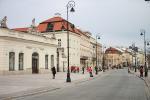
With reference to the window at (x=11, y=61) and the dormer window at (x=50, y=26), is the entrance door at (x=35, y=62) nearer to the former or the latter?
the window at (x=11, y=61)

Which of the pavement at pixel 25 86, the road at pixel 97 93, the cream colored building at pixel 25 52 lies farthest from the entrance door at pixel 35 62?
the road at pixel 97 93

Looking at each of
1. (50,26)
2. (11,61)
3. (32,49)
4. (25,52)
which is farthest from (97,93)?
(50,26)

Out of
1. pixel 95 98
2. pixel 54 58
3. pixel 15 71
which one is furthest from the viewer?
pixel 54 58

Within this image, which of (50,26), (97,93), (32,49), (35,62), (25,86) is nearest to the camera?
(97,93)

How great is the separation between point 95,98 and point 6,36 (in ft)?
104

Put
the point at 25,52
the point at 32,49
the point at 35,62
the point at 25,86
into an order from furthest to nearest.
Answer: the point at 35,62
the point at 32,49
the point at 25,52
the point at 25,86

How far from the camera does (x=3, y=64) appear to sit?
46656mm

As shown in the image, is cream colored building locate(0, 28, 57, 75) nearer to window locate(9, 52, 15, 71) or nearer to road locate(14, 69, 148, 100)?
window locate(9, 52, 15, 71)

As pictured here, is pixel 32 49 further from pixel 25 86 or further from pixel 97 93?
pixel 97 93

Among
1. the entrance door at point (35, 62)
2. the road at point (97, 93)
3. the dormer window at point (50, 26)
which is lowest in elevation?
the road at point (97, 93)

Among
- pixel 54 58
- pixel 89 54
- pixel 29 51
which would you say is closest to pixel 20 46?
pixel 29 51

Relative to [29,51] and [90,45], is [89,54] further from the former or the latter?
[29,51]

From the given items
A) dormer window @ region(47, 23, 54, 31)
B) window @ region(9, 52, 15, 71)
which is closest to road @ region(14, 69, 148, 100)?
window @ region(9, 52, 15, 71)

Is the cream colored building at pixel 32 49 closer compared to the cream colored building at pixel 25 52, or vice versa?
the cream colored building at pixel 25 52
